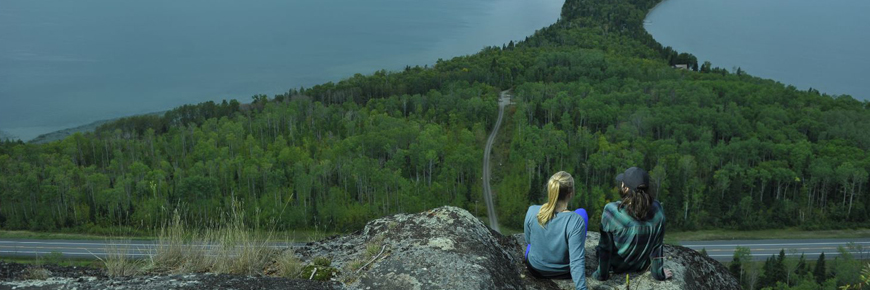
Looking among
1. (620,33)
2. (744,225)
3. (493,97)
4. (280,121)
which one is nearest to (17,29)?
(280,121)

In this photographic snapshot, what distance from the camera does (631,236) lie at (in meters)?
6.78

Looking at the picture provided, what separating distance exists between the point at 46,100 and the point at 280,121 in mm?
29589

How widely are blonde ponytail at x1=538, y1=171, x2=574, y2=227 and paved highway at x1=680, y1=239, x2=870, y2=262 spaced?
36.6 m

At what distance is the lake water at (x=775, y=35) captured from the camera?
86.8 metres

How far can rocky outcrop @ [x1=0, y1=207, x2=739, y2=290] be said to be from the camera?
661 centimetres

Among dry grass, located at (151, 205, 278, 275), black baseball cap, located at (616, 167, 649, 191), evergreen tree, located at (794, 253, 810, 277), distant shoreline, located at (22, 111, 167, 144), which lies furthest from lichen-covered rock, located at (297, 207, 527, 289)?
distant shoreline, located at (22, 111, 167, 144)

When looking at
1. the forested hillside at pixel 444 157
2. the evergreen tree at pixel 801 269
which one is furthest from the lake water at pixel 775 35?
the evergreen tree at pixel 801 269

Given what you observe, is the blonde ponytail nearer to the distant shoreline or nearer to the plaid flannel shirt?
the plaid flannel shirt

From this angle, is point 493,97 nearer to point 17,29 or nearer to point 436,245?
point 436,245

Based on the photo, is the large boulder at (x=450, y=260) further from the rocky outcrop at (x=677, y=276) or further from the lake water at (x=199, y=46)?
the lake water at (x=199, y=46)

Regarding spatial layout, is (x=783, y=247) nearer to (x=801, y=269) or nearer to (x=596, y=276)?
(x=801, y=269)

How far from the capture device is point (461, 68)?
79250 mm

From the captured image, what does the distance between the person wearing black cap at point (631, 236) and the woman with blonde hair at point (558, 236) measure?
12.2 inches

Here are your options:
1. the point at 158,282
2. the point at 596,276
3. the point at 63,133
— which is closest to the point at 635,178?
the point at 596,276
